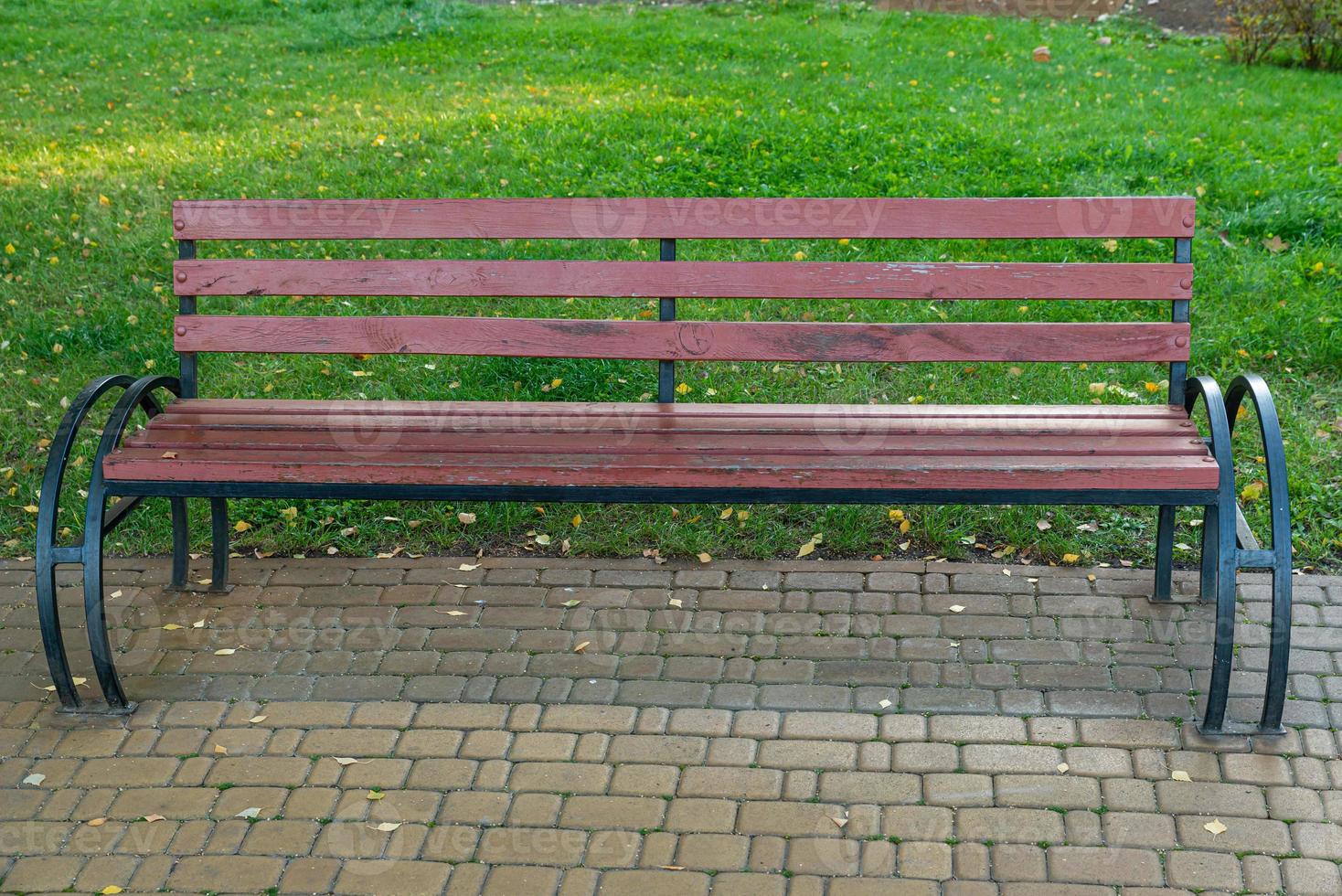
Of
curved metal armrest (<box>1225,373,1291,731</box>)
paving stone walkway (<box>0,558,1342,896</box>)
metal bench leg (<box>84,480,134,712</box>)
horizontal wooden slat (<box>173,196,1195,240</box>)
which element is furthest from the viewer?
horizontal wooden slat (<box>173,196,1195,240</box>)

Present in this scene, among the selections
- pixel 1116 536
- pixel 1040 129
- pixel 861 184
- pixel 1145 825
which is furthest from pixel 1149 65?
pixel 1145 825

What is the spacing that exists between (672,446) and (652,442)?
0.24ft

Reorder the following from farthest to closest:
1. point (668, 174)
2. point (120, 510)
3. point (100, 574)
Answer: point (668, 174), point (120, 510), point (100, 574)

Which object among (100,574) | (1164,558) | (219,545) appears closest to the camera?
(100,574)

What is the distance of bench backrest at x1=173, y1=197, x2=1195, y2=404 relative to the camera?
3518 millimetres

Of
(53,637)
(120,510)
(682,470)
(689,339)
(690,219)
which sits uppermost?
(690,219)

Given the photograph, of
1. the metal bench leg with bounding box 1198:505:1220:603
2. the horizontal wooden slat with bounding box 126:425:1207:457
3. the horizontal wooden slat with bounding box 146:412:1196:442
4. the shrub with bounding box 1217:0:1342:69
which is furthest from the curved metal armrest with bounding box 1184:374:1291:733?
the shrub with bounding box 1217:0:1342:69

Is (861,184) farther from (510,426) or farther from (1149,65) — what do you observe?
(1149,65)

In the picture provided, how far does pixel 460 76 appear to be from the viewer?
359 inches

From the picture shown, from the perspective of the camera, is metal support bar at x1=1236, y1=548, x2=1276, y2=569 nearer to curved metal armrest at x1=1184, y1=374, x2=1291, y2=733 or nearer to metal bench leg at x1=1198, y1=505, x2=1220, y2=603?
curved metal armrest at x1=1184, y1=374, x2=1291, y2=733

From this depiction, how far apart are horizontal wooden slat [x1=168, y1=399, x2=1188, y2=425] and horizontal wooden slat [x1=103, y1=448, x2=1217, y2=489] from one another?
34cm

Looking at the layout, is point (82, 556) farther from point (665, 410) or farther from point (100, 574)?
point (665, 410)

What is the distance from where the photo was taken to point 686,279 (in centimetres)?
367

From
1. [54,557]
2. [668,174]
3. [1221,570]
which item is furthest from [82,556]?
[668,174]
